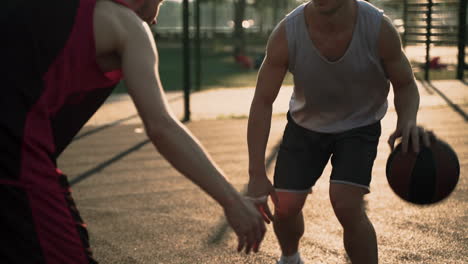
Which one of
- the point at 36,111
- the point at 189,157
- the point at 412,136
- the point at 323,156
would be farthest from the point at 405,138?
the point at 36,111

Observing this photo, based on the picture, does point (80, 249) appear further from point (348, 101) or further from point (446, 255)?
point (446, 255)

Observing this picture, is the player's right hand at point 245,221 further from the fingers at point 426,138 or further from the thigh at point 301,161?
the thigh at point 301,161

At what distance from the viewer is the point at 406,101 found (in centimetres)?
393

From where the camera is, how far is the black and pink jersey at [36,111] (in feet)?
7.65

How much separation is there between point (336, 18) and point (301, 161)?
79 centimetres

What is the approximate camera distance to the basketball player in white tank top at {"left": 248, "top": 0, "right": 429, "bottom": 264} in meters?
3.86

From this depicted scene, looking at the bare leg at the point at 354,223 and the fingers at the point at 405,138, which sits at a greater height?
the fingers at the point at 405,138

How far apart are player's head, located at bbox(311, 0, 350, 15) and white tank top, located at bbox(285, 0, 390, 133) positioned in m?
0.14

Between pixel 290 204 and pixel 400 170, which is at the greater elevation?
pixel 400 170

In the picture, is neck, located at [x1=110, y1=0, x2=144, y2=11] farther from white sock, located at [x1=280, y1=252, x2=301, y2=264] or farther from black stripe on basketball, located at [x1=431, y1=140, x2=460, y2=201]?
white sock, located at [x1=280, y1=252, x2=301, y2=264]

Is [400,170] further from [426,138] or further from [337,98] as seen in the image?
[337,98]

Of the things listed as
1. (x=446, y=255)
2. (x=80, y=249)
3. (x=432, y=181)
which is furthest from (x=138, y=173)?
(x=80, y=249)

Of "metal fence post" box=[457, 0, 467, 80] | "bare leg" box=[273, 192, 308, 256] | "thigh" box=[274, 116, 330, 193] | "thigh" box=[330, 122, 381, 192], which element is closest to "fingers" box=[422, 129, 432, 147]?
"thigh" box=[330, 122, 381, 192]

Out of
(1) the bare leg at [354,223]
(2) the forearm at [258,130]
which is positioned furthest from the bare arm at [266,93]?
(1) the bare leg at [354,223]
